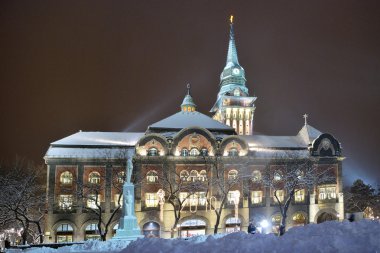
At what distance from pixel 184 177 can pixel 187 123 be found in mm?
8870

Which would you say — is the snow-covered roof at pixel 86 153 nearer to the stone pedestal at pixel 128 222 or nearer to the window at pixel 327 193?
the stone pedestal at pixel 128 222

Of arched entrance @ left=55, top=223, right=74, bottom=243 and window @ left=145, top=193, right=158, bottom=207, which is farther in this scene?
window @ left=145, top=193, right=158, bottom=207

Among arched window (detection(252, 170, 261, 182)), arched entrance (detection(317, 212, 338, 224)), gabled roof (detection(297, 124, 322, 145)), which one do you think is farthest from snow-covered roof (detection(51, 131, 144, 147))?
arched entrance (detection(317, 212, 338, 224))

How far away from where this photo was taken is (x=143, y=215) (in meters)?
44.7

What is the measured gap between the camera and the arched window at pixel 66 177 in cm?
4444

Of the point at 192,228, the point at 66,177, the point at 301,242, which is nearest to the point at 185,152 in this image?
the point at 192,228

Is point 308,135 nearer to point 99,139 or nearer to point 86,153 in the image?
point 99,139

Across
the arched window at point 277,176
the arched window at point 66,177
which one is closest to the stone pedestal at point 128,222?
the arched window at point 66,177

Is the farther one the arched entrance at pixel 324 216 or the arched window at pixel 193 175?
the arched entrance at pixel 324 216

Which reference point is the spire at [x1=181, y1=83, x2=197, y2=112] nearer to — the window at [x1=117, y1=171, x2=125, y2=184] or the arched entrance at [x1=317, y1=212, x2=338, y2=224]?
the window at [x1=117, y1=171, x2=125, y2=184]

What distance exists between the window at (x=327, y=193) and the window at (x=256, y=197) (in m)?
Answer: 9.09

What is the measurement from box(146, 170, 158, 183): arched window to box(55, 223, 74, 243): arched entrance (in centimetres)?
1105

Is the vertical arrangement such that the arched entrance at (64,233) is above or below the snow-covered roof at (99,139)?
below

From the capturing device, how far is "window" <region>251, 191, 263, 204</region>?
4881 centimetres
